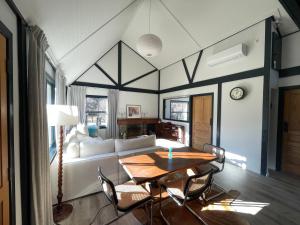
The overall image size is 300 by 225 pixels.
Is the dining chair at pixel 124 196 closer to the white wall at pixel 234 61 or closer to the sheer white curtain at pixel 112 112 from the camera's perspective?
the white wall at pixel 234 61

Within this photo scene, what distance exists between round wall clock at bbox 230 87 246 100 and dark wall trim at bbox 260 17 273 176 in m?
0.44

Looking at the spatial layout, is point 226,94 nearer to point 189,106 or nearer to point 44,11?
point 189,106

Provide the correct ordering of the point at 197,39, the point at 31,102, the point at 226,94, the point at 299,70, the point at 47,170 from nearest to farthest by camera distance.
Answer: the point at 31,102
the point at 47,170
the point at 299,70
the point at 226,94
the point at 197,39

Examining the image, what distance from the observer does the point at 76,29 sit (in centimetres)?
225

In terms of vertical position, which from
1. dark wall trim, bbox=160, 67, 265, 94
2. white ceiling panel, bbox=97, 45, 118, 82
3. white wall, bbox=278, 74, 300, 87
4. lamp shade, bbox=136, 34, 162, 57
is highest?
white ceiling panel, bbox=97, 45, 118, 82

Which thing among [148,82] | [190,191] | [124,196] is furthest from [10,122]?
[148,82]

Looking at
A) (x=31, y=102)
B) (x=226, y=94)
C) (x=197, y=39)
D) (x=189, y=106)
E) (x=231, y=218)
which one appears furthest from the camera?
(x=189, y=106)

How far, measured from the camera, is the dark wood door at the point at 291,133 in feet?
10.5

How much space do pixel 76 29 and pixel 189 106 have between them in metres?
4.04

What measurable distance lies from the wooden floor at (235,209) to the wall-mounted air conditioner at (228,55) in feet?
9.25

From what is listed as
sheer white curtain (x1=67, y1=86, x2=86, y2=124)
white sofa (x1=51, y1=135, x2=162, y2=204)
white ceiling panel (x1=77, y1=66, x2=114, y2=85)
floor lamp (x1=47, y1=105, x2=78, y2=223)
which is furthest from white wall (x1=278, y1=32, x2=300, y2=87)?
sheer white curtain (x1=67, y1=86, x2=86, y2=124)

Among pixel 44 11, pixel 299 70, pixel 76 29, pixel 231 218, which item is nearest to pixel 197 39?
pixel 299 70

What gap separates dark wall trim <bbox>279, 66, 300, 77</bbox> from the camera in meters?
3.12

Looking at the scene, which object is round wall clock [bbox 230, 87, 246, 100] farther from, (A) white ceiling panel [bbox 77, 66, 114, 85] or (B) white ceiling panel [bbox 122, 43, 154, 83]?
(A) white ceiling panel [bbox 77, 66, 114, 85]
